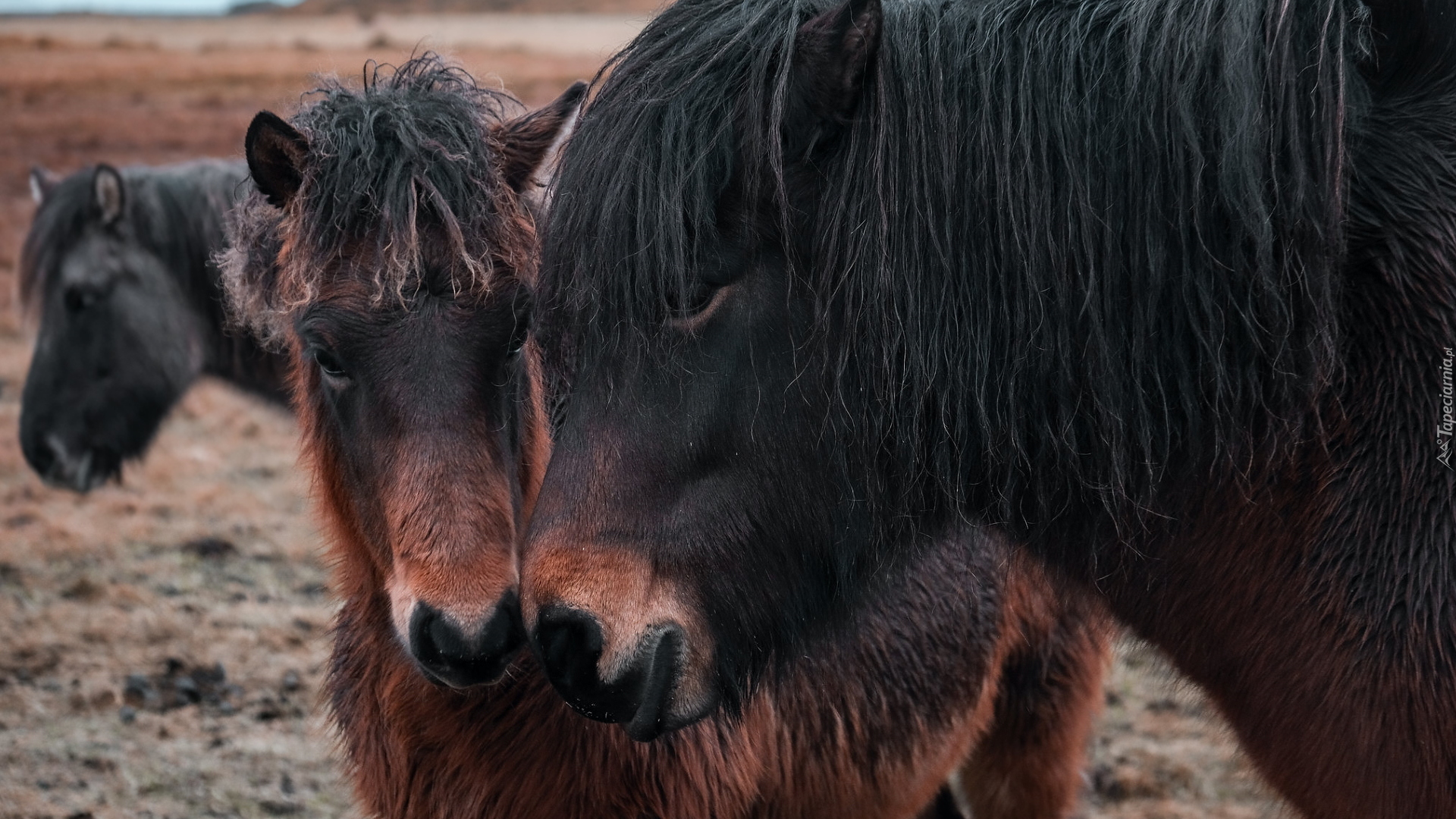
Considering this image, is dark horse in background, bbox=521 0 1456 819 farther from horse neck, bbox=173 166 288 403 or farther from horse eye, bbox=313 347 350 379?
horse neck, bbox=173 166 288 403

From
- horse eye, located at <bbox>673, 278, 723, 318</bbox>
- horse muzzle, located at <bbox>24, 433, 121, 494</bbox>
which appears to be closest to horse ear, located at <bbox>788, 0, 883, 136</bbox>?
horse eye, located at <bbox>673, 278, 723, 318</bbox>

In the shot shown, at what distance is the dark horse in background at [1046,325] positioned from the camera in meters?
Answer: 1.70

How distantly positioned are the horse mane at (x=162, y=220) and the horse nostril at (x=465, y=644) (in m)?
4.97

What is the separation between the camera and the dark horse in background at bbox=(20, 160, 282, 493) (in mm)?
6406

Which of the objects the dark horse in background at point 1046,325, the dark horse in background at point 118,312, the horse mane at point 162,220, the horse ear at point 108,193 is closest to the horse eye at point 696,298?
the dark horse in background at point 1046,325

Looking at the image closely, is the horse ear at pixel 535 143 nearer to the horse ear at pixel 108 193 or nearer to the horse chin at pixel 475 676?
the horse chin at pixel 475 676

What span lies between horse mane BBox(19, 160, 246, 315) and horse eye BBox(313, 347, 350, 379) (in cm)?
437

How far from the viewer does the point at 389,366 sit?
97.2 inches

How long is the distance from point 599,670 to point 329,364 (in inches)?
49.8

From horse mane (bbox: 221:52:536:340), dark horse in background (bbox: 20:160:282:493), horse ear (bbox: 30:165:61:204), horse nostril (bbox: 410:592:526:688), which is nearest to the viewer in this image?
horse nostril (bbox: 410:592:526:688)

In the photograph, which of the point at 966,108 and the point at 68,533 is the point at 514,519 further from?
the point at 68,533

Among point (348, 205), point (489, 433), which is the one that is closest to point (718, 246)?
point (489, 433)

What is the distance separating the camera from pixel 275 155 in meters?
2.68

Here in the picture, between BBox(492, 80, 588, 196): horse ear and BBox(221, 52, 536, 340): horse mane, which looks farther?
BBox(492, 80, 588, 196): horse ear
